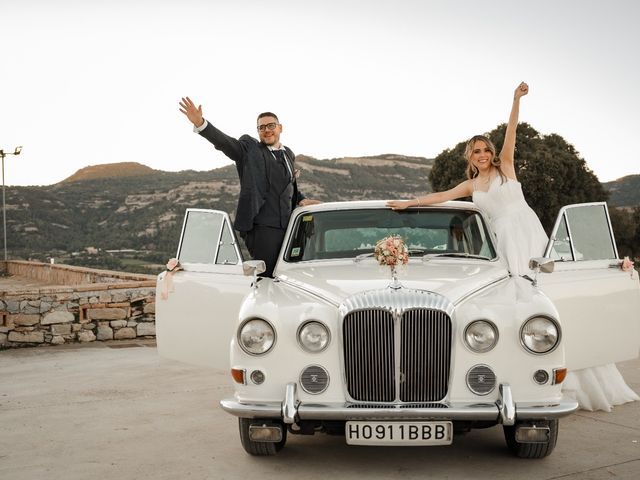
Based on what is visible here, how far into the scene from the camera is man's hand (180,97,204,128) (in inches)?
237

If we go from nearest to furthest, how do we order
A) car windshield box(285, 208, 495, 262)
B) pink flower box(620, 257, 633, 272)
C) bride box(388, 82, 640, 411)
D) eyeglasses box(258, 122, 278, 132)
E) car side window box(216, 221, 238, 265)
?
pink flower box(620, 257, 633, 272)
car windshield box(285, 208, 495, 262)
bride box(388, 82, 640, 411)
car side window box(216, 221, 238, 265)
eyeglasses box(258, 122, 278, 132)

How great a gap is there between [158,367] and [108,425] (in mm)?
3161

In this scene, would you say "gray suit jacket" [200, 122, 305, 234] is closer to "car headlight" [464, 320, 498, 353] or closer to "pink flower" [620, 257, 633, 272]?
"car headlight" [464, 320, 498, 353]

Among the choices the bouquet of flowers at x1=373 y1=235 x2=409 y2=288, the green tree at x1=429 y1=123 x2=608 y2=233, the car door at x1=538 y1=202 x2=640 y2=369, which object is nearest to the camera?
the bouquet of flowers at x1=373 y1=235 x2=409 y2=288

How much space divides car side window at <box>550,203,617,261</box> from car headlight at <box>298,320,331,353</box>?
8.04 ft

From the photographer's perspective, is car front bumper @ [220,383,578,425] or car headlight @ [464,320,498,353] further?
car headlight @ [464,320,498,353]

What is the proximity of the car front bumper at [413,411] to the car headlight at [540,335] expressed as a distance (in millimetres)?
288

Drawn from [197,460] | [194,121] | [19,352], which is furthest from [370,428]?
[19,352]

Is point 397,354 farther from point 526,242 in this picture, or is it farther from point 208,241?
point 208,241

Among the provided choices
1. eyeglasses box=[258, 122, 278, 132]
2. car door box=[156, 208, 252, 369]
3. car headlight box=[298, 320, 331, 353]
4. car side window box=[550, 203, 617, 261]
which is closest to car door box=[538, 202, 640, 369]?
car side window box=[550, 203, 617, 261]

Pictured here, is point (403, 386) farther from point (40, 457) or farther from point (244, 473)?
point (40, 457)

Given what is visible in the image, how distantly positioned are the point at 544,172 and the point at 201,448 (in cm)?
4363

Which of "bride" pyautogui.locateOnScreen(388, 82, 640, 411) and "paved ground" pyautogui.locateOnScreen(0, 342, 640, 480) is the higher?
"bride" pyautogui.locateOnScreen(388, 82, 640, 411)

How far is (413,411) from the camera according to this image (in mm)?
4145
